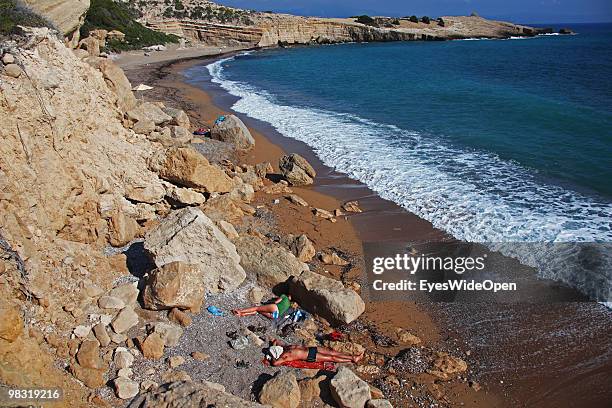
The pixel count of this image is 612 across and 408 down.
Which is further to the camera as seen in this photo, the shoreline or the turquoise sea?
the turquoise sea

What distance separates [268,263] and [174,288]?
185 cm

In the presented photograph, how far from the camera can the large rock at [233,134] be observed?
15.7 meters

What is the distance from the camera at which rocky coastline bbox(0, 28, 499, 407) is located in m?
5.61

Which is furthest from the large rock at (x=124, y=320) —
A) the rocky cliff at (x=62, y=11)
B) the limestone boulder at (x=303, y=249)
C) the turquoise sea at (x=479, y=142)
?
the rocky cliff at (x=62, y=11)

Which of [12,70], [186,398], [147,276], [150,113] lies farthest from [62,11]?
[186,398]

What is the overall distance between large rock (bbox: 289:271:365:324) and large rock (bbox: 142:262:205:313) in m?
1.63

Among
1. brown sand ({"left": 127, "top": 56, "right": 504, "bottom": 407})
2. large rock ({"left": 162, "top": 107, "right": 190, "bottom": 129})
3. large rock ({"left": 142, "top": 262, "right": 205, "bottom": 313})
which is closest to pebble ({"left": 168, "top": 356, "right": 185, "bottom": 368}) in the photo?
large rock ({"left": 142, "top": 262, "right": 205, "bottom": 313})

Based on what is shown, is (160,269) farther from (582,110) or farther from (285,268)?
(582,110)

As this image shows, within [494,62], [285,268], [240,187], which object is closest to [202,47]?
[494,62]

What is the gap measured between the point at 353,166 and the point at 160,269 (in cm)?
876

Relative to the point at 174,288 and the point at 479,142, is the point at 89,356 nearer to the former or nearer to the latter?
the point at 174,288

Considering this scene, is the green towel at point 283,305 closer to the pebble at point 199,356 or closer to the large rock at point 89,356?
the pebble at point 199,356

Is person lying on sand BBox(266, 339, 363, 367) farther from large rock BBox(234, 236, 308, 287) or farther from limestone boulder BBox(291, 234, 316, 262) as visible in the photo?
limestone boulder BBox(291, 234, 316, 262)

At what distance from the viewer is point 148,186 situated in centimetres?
947
